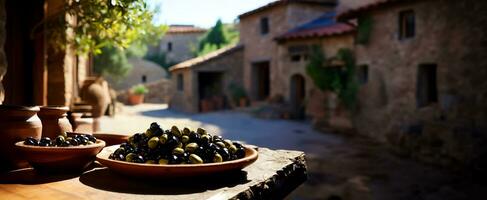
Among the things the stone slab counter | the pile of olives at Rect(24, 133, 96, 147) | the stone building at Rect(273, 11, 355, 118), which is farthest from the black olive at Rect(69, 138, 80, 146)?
the stone building at Rect(273, 11, 355, 118)

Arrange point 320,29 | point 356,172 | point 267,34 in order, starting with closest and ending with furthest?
point 356,172
point 320,29
point 267,34

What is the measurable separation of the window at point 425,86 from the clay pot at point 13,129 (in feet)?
32.4

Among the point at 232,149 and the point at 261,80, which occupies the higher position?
the point at 261,80

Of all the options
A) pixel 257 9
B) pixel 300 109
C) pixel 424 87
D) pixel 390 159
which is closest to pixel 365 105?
pixel 424 87

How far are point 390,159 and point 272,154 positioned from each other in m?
6.73

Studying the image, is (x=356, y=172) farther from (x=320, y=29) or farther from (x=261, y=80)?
(x=261, y=80)

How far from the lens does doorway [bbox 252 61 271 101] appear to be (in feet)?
66.4

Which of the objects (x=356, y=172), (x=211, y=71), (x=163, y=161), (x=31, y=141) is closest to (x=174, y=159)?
(x=163, y=161)

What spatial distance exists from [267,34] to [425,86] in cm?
936

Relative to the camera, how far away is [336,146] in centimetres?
1089

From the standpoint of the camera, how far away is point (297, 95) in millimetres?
17344

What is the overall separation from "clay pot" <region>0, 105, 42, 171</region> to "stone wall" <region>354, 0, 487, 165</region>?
7.76m

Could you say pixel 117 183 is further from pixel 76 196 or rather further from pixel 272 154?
pixel 272 154

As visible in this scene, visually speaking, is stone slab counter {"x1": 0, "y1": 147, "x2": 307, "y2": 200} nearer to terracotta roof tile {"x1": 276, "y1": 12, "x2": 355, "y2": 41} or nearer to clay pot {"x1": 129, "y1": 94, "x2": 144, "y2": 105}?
terracotta roof tile {"x1": 276, "y1": 12, "x2": 355, "y2": 41}
